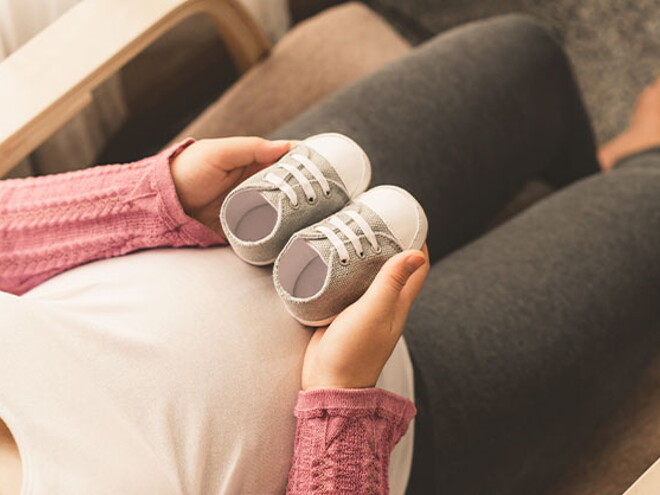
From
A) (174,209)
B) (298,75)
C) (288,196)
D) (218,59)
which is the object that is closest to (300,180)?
(288,196)

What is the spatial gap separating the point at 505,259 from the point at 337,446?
0.33 meters

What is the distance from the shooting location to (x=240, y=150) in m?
0.66

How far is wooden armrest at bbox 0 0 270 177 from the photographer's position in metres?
0.72

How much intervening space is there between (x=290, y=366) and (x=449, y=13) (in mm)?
1087

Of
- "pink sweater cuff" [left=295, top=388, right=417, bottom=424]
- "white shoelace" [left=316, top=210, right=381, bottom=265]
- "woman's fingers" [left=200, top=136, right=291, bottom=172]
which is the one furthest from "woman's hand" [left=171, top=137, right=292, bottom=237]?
"pink sweater cuff" [left=295, top=388, right=417, bottom=424]

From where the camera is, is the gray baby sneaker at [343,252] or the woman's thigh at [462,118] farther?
the woman's thigh at [462,118]

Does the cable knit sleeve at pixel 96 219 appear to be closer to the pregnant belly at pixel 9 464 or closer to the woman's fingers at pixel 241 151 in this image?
the woman's fingers at pixel 241 151

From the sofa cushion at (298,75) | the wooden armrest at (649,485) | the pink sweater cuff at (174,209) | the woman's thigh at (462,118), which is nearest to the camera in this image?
the wooden armrest at (649,485)

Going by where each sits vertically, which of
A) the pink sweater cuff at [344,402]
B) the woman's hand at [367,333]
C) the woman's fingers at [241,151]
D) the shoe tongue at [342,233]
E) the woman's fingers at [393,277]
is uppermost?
the woman's fingers at [241,151]

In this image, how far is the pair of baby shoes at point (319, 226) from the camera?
614 millimetres

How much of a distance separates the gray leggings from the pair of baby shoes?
0.15 m

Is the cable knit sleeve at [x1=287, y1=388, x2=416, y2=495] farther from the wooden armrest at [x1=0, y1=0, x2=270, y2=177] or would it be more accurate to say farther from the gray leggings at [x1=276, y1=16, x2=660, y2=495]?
the wooden armrest at [x1=0, y1=0, x2=270, y2=177]

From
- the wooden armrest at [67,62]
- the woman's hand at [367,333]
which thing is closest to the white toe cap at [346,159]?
the woman's hand at [367,333]

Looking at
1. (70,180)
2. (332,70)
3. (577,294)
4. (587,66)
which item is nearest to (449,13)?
(587,66)
